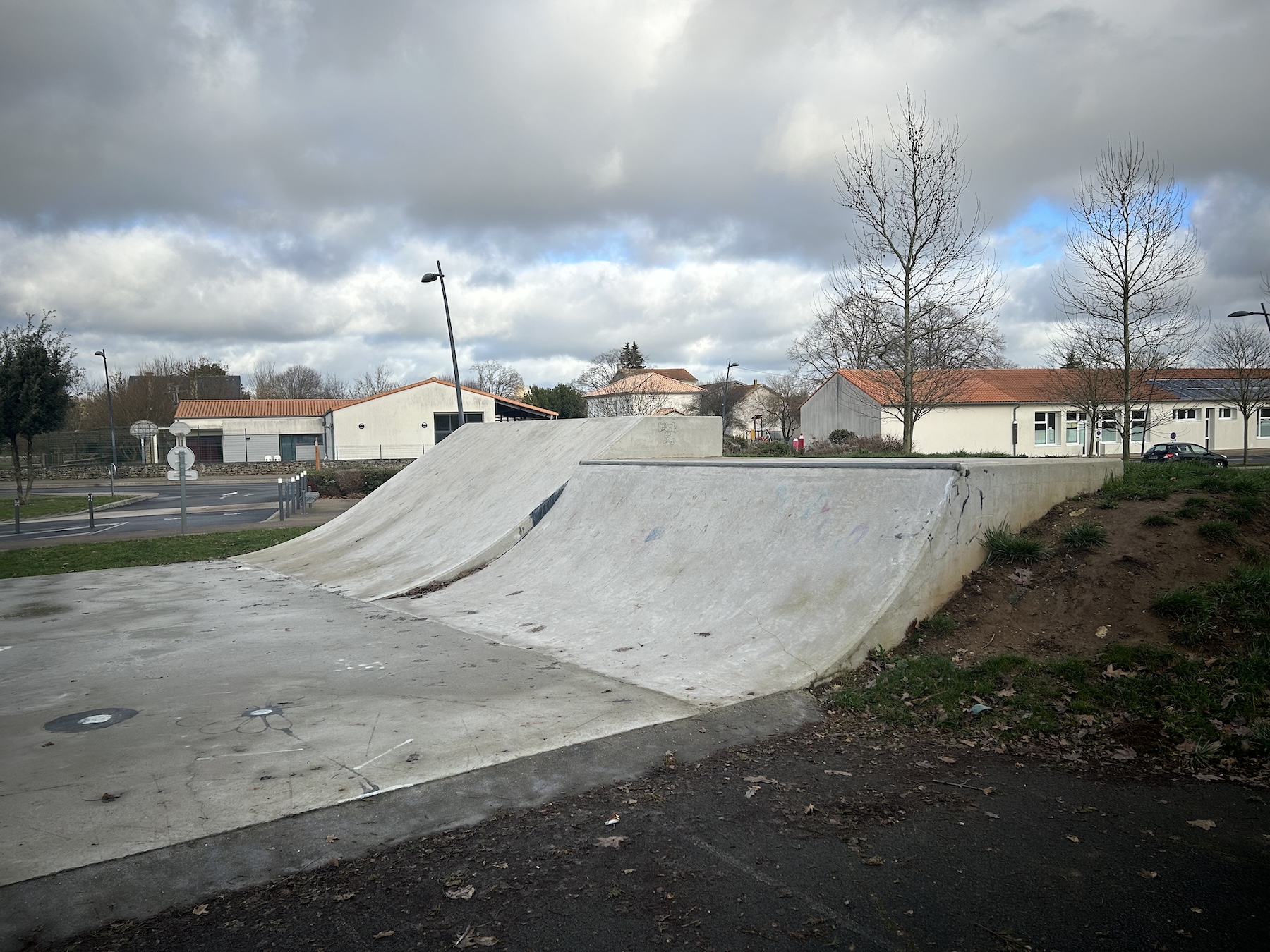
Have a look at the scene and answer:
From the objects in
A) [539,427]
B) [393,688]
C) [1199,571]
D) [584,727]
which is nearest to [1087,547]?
[1199,571]

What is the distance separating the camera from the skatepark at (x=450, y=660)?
381 centimetres

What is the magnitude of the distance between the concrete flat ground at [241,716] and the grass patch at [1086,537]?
3603 millimetres

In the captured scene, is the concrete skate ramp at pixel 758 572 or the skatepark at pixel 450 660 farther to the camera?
the concrete skate ramp at pixel 758 572

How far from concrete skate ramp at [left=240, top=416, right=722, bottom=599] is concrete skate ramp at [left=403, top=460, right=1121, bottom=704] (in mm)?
1274

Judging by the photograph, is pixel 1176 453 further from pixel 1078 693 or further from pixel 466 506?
pixel 1078 693

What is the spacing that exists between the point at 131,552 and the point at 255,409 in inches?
1775

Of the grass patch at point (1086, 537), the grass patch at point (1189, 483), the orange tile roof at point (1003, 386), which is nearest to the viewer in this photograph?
the grass patch at point (1086, 537)

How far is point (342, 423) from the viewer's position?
165ft

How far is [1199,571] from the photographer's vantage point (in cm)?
583

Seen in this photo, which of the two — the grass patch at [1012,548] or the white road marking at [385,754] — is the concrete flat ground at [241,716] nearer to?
the white road marking at [385,754]

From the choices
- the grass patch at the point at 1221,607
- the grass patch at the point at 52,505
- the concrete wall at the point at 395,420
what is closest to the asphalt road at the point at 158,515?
the grass patch at the point at 52,505

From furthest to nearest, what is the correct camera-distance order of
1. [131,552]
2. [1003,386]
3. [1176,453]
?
[1003,386], [1176,453], [131,552]

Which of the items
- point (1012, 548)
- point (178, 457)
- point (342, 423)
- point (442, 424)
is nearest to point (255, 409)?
point (342, 423)

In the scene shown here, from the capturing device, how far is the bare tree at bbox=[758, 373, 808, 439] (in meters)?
64.4
